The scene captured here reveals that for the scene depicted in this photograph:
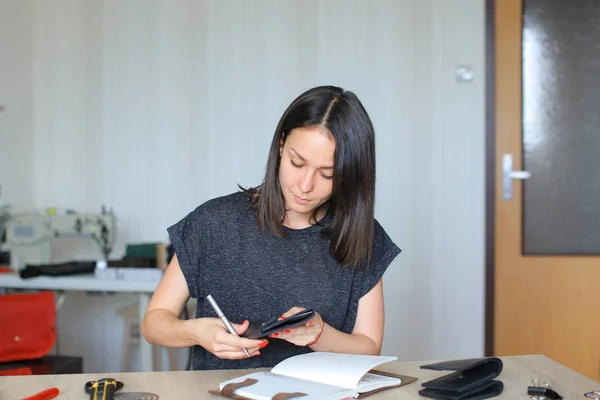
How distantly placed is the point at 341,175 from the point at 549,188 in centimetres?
230

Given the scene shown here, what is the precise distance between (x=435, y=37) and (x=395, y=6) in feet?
0.91

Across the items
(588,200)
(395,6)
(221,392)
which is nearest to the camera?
(221,392)

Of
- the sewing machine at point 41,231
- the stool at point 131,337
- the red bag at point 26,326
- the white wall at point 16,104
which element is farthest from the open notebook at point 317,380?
the white wall at point 16,104

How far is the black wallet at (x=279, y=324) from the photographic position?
1.23 meters

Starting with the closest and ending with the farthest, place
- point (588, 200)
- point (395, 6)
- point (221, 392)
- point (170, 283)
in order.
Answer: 1. point (221, 392)
2. point (170, 283)
3. point (588, 200)
4. point (395, 6)

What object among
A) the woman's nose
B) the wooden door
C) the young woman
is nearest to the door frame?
the wooden door

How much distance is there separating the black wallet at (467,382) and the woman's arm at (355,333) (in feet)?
0.79

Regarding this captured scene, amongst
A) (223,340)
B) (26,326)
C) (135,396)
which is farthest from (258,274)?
(26,326)

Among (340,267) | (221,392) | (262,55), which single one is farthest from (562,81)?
(221,392)

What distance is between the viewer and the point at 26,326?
2410mm

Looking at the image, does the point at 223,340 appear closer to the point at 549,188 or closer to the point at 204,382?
the point at 204,382

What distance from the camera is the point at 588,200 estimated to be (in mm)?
3506

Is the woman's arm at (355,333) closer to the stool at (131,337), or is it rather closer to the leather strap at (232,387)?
the leather strap at (232,387)

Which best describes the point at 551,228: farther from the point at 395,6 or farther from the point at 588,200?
the point at 395,6
